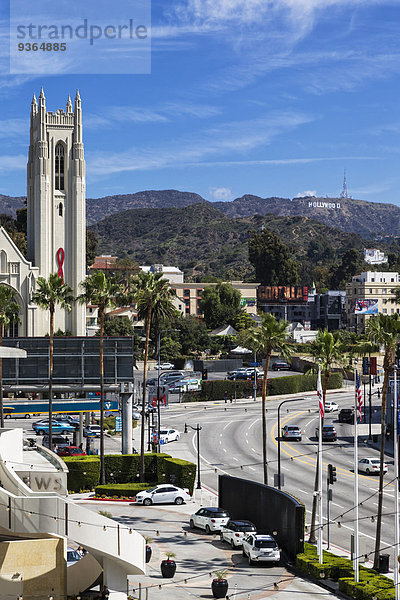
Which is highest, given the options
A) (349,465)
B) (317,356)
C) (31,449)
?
(317,356)

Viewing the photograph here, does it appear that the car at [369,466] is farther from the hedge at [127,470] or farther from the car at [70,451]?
the car at [70,451]

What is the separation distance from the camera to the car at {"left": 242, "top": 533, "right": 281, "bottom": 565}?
140 ft

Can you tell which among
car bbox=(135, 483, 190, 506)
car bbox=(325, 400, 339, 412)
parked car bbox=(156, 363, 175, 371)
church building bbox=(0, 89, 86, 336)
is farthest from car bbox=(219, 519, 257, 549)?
parked car bbox=(156, 363, 175, 371)

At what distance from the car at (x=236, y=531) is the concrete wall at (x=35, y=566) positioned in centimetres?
1464

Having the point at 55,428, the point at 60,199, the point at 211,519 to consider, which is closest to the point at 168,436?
the point at 55,428

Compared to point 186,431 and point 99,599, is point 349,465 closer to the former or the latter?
point 186,431

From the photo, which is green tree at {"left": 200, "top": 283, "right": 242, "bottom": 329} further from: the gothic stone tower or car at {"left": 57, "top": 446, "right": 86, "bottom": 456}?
car at {"left": 57, "top": 446, "right": 86, "bottom": 456}

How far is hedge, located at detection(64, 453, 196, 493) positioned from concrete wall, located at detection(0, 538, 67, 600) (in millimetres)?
28422

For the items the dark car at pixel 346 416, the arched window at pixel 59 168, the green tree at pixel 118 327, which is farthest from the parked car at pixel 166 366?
the dark car at pixel 346 416

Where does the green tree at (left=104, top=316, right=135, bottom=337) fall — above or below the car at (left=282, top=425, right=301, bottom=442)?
above

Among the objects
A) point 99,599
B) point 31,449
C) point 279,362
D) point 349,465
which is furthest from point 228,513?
point 279,362

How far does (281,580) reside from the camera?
133 ft

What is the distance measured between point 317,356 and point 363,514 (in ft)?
37.4

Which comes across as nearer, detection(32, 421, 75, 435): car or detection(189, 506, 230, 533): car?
detection(189, 506, 230, 533): car
